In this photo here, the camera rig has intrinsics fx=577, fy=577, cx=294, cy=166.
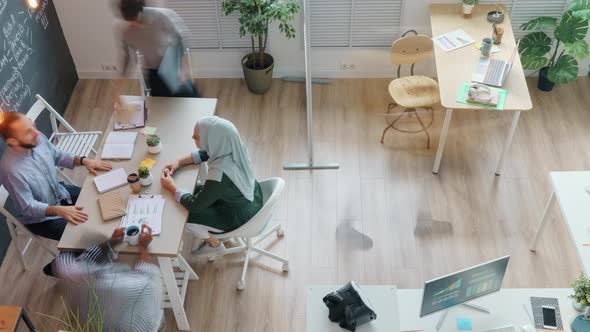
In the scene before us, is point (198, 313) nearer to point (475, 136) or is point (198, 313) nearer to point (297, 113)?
point (297, 113)

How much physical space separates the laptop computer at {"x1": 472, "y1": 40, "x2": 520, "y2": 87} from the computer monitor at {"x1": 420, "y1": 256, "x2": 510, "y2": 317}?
2117mm

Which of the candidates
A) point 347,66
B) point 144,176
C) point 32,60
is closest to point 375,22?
point 347,66

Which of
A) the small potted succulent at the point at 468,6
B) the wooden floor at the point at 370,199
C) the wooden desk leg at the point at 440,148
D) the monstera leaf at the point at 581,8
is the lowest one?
the wooden floor at the point at 370,199

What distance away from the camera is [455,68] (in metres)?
4.80

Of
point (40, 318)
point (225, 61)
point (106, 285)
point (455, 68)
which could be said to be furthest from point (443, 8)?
point (40, 318)

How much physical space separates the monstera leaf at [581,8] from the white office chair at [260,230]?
A: 308cm

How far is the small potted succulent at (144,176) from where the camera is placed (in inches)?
148

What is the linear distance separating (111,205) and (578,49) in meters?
4.09

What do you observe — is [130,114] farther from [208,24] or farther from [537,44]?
[537,44]

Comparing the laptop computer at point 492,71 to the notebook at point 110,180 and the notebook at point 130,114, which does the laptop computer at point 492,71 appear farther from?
the notebook at point 110,180

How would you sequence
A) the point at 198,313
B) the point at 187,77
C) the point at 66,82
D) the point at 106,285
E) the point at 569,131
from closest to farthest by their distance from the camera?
the point at 106,285, the point at 198,313, the point at 187,77, the point at 569,131, the point at 66,82

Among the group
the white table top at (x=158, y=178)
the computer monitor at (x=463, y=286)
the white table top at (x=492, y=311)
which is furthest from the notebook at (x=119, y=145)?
the computer monitor at (x=463, y=286)

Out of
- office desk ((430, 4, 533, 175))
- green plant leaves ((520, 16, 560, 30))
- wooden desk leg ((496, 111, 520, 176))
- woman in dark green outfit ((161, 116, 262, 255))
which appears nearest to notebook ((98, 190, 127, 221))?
woman in dark green outfit ((161, 116, 262, 255))

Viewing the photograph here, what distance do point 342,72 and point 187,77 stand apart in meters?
1.89
